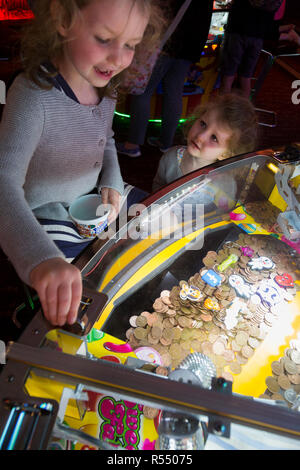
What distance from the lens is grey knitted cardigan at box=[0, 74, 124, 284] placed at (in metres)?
0.78

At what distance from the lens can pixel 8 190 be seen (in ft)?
2.89

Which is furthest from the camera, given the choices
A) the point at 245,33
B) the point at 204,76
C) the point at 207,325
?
the point at 204,76

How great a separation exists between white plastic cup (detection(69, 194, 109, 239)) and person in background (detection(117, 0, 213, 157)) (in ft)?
6.40

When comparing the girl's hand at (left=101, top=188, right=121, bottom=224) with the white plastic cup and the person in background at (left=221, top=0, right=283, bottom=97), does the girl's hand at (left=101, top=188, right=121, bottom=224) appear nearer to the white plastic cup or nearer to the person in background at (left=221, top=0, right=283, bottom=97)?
the white plastic cup

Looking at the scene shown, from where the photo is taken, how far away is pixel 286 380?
3.68ft

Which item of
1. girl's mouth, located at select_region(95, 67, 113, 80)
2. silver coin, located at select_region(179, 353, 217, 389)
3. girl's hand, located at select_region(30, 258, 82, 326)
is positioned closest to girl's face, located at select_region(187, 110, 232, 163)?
girl's mouth, located at select_region(95, 67, 113, 80)

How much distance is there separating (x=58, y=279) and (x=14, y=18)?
4.59 m

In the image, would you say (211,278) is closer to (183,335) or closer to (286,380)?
(183,335)

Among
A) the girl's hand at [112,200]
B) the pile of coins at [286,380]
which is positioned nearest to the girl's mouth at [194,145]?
the girl's hand at [112,200]

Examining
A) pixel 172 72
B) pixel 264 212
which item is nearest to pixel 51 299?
pixel 264 212

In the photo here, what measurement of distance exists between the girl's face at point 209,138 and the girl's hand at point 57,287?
1483 mm

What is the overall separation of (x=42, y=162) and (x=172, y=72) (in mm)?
2298

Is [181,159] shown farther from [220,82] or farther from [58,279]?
[220,82]
